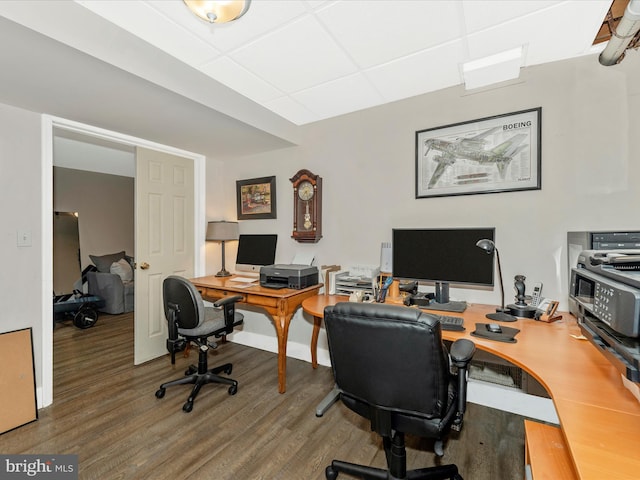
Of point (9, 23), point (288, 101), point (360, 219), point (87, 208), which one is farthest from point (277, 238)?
point (87, 208)

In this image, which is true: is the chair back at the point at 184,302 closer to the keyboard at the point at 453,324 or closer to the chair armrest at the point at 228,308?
the chair armrest at the point at 228,308

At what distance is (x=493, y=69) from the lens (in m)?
2.12

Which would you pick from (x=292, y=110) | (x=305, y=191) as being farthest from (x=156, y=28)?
(x=305, y=191)

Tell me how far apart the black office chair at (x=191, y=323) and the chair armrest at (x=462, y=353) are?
5.54 ft

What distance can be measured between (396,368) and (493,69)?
2129 mm

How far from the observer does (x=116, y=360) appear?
3039mm

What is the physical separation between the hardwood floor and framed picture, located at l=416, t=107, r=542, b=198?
5.32 ft

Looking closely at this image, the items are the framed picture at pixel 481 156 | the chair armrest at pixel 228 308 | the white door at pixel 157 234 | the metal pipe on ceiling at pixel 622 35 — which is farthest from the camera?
the white door at pixel 157 234

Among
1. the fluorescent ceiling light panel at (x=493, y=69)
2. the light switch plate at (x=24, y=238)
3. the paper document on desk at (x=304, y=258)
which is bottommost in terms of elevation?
the paper document on desk at (x=304, y=258)

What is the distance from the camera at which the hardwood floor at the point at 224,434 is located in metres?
1.66

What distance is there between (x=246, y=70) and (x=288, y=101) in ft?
1.78

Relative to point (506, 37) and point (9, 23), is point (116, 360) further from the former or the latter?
point (506, 37)

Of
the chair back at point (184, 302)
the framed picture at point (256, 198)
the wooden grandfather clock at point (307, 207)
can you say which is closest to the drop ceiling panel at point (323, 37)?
the wooden grandfather clock at point (307, 207)

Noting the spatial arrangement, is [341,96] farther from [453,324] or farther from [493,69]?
[453,324]
